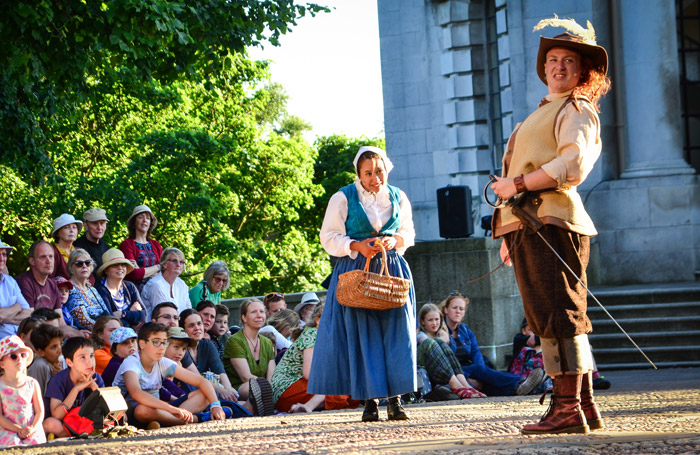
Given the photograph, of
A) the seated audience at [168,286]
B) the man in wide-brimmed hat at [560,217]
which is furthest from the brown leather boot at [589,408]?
the seated audience at [168,286]

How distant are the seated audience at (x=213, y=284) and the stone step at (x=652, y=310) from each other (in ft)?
17.2

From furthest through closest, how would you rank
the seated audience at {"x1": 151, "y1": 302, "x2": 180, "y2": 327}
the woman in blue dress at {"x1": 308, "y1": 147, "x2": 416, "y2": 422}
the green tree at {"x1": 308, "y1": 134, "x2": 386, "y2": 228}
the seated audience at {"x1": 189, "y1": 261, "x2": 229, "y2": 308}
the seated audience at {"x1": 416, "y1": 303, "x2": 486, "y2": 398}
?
the green tree at {"x1": 308, "y1": 134, "x2": 386, "y2": 228}, the seated audience at {"x1": 189, "y1": 261, "x2": 229, "y2": 308}, the seated audience at {"x1": 416, "y1": 303, "x2": 486, "y2": 398}, the seated audience at {"x1": 151, "y1": 302, "x2": 180, "y2": 327}, the woman in blue dress at {"x1": 308, "y1": 147, "x2": 416, "y2": 422}

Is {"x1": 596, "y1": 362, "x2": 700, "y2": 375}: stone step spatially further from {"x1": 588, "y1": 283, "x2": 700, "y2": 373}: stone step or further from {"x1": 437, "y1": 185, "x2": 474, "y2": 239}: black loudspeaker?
{"x1": 437, "y1": 185, "x2": 474, "y2": 239}: black loudspeaker

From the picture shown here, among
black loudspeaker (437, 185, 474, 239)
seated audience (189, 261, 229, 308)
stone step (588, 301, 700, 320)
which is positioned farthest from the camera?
black loudspeaker (437, 185, 474, 239)

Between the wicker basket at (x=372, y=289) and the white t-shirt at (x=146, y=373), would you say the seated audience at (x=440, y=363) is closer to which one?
the white t-shirt at (x=146, y=373)

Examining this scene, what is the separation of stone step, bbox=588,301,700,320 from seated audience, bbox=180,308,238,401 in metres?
6.05

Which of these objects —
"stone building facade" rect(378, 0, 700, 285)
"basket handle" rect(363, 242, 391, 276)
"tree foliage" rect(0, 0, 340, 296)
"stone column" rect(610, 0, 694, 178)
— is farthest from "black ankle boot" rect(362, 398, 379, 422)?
"stone column" rect(610, 0, 694, 178)

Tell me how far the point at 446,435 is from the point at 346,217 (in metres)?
2.61

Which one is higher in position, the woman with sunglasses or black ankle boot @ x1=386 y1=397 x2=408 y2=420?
the woman with sunglasses

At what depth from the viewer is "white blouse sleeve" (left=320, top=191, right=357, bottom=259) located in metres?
7.71

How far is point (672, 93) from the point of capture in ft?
55.9

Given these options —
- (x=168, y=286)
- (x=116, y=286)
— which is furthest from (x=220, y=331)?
(x=116, y=286)

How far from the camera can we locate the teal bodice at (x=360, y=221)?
7754mm

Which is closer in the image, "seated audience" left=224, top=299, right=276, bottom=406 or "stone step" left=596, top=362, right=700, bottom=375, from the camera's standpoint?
"seated audience" left=224, top=299, right=276, bottom=406
